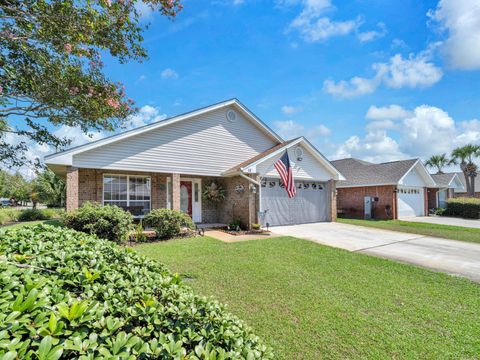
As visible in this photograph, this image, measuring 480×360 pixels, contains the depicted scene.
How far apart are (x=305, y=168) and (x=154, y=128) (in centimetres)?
941

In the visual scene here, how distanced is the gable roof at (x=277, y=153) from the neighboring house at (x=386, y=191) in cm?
633

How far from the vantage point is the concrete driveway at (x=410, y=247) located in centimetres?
739

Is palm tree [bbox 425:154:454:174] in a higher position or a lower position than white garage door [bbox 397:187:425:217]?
higher

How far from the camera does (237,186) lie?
14383mm

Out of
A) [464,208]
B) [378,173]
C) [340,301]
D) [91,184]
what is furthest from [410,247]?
[464,208]

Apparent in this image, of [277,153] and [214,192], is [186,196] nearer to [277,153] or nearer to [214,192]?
[214,192]

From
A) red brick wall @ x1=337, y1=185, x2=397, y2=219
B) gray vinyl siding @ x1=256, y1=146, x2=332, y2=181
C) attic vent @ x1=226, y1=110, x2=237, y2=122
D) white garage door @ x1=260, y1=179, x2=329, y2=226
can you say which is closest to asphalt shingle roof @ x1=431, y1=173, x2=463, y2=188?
red brick wall @ x1=337, y1=185, x2=397, y2=219

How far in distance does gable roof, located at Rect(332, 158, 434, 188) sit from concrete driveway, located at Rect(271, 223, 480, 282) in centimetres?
930

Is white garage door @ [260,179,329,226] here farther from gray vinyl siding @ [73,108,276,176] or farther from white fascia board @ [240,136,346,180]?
gray vinyl siding @ [73,108,276,176]

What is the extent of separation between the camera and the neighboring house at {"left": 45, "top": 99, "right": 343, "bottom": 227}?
472 inches

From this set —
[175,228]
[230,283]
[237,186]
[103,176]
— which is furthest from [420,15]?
[103,176]

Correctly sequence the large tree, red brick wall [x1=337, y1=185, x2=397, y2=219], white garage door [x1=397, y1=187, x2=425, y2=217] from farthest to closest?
1. white garage door [x1=397, y1=187, x2=425, y2=217]
2. red brick wall [x1=337, y1=185, x2=397, y2=219]
3. the large tree

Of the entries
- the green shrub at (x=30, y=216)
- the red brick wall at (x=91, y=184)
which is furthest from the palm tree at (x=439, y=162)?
the green shrub at (x=30, y=216)

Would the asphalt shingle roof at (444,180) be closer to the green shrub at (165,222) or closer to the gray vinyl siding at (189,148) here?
the gray vinyl siding at (189,148)
